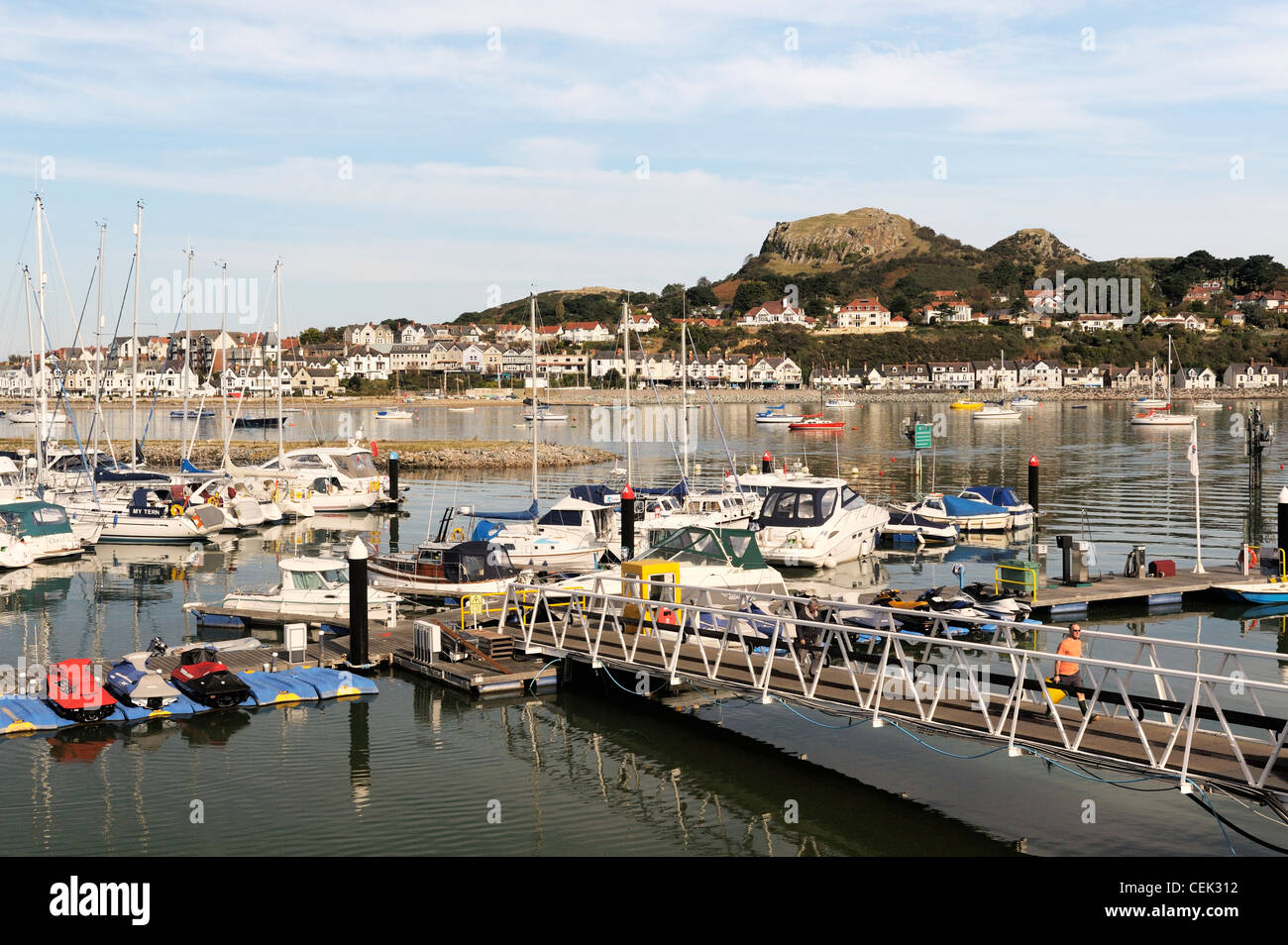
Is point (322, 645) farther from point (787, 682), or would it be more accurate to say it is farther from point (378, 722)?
point (787, 682)

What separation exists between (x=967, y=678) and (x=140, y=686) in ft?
48.9

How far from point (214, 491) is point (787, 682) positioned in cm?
3677

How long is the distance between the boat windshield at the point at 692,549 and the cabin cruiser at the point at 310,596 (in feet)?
23.3

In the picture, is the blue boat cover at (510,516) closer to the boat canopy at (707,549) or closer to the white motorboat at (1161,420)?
the boat canopy at (707,549)

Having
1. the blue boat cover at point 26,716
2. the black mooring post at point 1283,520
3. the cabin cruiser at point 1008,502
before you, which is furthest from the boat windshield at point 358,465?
the black mooring post at point 1283,520

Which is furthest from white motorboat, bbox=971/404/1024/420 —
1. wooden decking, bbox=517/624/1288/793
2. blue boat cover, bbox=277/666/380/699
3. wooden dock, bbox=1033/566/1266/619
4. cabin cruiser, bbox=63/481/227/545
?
blue boat cover, bbox=277/666/380/699

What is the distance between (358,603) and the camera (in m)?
24.1

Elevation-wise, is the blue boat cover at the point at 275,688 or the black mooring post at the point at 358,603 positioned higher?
the black mooring post at the point at 358,603

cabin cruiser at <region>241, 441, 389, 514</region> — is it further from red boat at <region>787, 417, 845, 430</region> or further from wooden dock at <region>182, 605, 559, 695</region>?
red boat at <region>787, 417, 845, 430</region>

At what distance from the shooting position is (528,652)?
23.8m

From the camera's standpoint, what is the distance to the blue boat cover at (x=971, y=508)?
46.2 m

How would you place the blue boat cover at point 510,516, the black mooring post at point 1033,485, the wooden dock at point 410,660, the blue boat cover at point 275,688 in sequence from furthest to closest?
the black mooring post at point 1033,485 < the blue boat cover at point 510,516 < the wooden dock at point 410,660 < the blue boat cover at point 275,688
